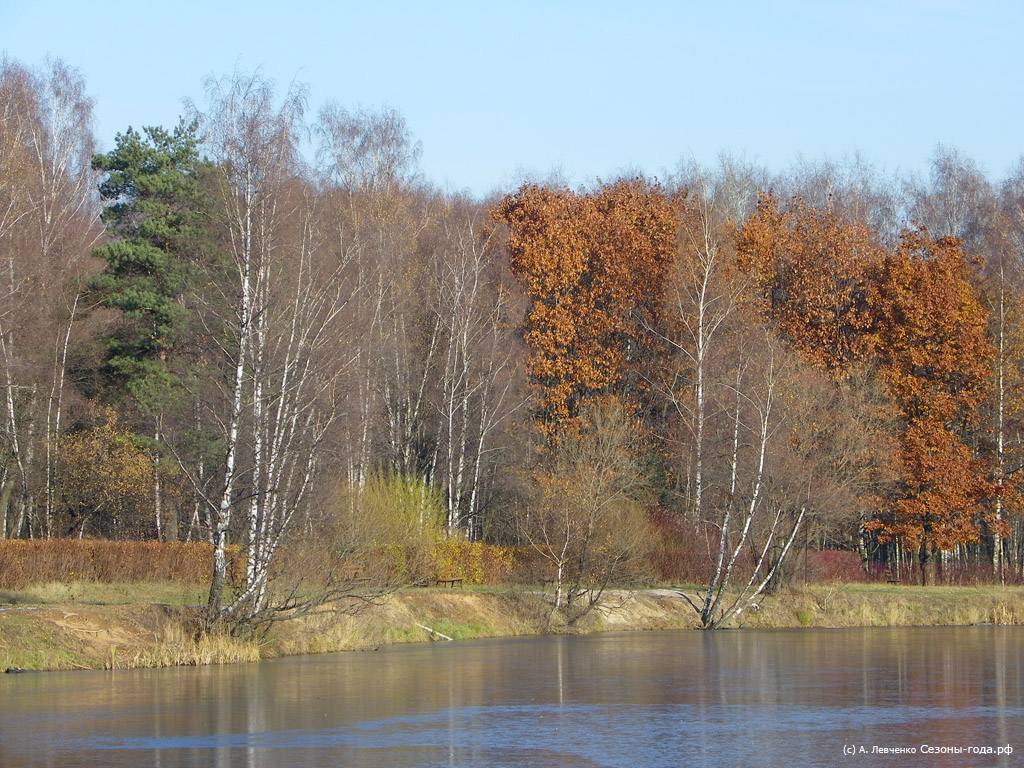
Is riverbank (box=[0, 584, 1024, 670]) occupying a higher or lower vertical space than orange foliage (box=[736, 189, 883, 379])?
lower

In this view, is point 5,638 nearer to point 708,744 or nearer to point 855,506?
point 708,744

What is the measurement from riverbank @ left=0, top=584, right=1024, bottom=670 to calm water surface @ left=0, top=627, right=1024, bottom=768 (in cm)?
112

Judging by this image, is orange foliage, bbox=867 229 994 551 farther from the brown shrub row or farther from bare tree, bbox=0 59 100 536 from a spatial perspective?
bare tree, bbox=0 59 100 536

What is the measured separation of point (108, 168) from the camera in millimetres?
42875

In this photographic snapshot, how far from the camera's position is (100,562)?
1351 inches

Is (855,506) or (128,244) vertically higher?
(128,244)

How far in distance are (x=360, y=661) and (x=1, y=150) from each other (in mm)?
25472

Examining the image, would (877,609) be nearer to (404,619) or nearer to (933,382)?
(933,382)

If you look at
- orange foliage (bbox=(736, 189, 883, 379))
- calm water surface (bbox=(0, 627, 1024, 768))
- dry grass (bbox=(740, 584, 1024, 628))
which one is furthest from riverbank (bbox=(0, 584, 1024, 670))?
orange foliage (bbox=(736, 189, 883, 379))

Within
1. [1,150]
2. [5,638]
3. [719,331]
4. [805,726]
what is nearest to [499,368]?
[719,331]

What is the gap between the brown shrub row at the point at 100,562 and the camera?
105 feet

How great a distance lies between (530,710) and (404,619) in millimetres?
14750

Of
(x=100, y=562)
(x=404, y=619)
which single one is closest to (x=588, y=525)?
(x=404, y=619)

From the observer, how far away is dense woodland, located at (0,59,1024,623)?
30.6 metres
